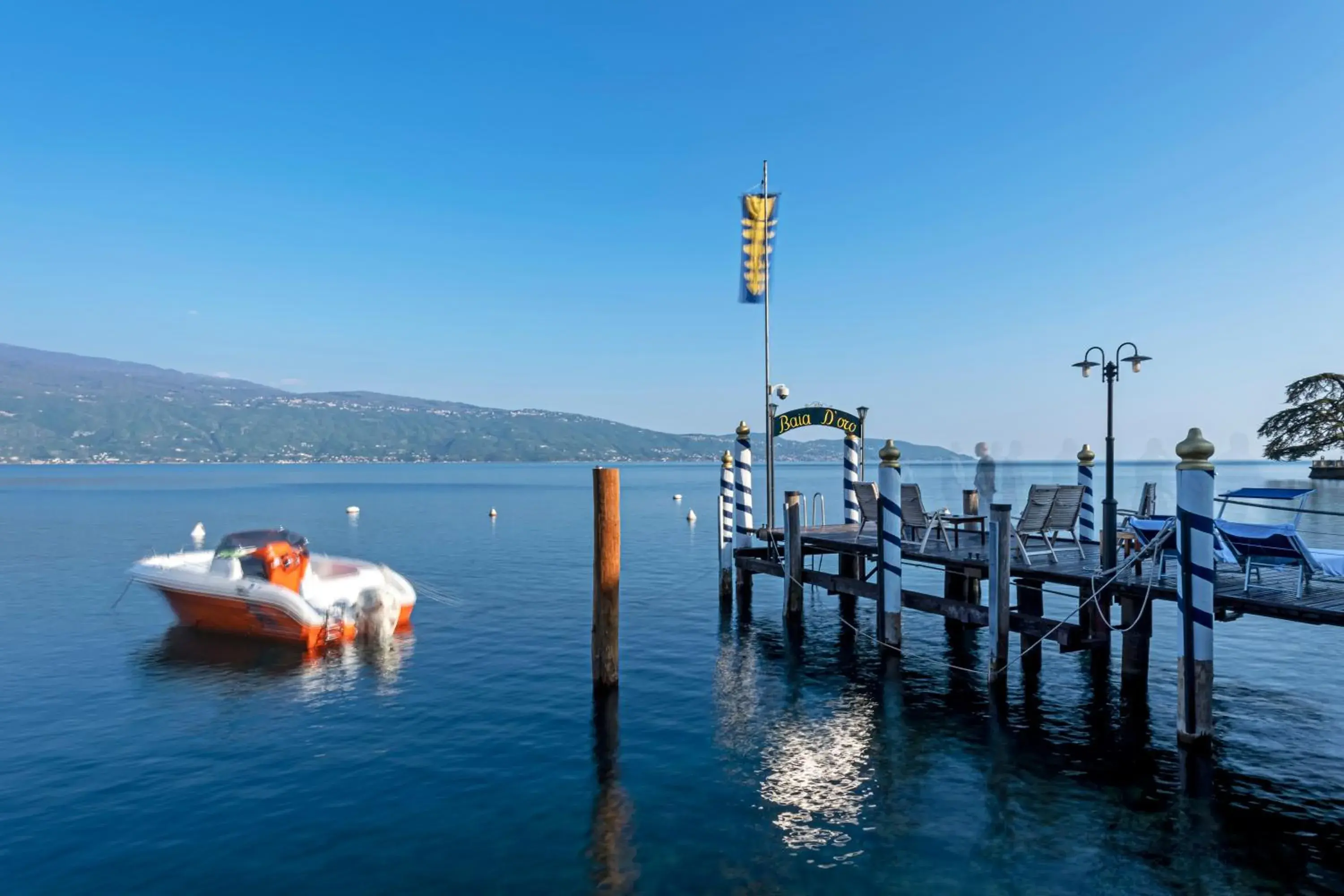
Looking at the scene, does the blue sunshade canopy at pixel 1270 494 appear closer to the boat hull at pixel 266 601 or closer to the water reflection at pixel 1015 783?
the water reflection at pixel 1015 783

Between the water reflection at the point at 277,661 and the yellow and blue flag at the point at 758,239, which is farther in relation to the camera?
the yellow and blue flag at the point at 758,239

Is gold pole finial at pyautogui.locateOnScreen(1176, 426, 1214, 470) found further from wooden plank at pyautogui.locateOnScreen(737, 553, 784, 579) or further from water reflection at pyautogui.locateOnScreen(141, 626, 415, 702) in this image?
water reflection at pyautogui.locateOnScreen(141, 626, 415, 702)

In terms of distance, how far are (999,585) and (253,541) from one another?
15971 mm

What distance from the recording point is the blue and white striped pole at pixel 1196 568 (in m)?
8.57

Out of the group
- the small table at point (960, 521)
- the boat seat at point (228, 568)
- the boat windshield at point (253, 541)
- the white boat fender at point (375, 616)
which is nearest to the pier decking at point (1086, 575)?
the small table at point (960, 521)

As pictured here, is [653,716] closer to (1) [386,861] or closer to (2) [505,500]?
(1) [386,861]

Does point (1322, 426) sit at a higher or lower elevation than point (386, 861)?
higher

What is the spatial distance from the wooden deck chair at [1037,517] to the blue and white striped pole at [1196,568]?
375 cm

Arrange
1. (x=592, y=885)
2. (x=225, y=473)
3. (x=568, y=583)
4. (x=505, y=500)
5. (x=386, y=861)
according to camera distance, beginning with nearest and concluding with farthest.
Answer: (x=592, y=885) < (x=386, y=861) < (x=568, y=583) < (x=505, y=500) < (x=225, y=473)

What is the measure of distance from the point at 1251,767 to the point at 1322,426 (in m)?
118

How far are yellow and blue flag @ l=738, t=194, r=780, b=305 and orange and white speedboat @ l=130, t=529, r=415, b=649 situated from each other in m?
12.2

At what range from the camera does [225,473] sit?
183625 mm

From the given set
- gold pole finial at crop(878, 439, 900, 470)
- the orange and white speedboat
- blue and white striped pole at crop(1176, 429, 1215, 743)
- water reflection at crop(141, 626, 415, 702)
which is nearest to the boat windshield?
the orange and white speedboat

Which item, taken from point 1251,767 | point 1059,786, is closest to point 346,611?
point 1059,786
